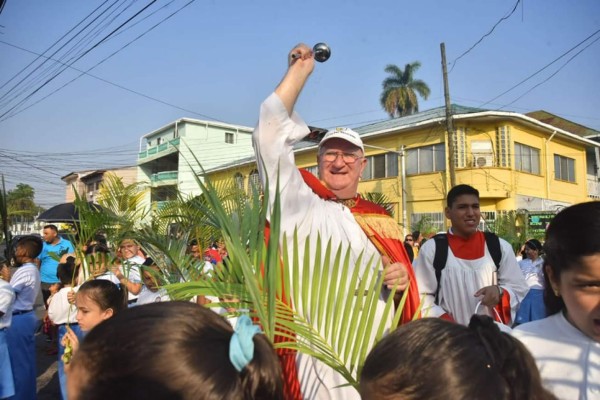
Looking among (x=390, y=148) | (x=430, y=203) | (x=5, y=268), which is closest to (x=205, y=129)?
(x=390, y=148)

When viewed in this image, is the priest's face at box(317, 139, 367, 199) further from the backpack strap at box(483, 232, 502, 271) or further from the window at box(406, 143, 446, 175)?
the window at box(406, 143, 446, 175)

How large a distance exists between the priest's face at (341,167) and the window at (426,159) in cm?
1895

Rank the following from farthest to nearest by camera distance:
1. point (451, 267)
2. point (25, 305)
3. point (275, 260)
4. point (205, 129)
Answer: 1. point (205, 129)
2. point (25, 305)
3. point (451, 267)
4. point (275, 260)

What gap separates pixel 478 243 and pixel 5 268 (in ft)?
15.8

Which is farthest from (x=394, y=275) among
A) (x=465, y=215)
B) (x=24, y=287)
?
(x=24, y=287)

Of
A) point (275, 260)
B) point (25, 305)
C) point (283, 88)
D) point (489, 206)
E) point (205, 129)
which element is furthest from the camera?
point (205, 129)

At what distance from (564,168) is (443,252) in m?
22.3

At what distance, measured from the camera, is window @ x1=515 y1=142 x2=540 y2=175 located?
67.1 ft

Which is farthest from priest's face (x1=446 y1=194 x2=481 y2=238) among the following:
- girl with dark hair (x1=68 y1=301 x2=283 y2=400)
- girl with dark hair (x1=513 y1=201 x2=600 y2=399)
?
girl with dark hair (x1=68 y1=301 x2=283 y2=400)

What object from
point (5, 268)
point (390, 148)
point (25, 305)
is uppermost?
point (390, 148)

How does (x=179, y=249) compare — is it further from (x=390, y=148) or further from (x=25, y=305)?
(x=390, y=148)

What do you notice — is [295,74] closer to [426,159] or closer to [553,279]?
[553,279]

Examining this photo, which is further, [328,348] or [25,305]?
[25,305]

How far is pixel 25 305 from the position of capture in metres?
4.95
